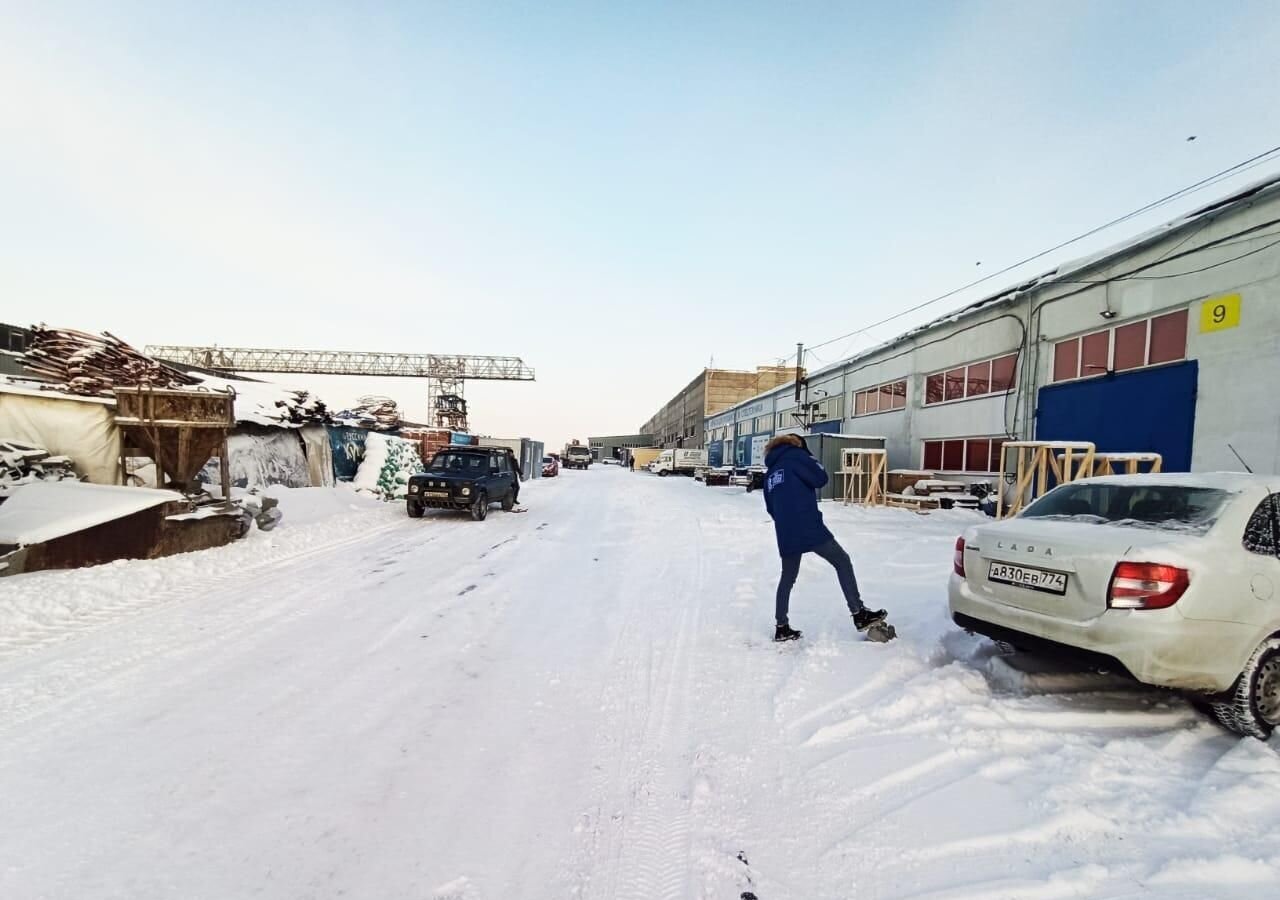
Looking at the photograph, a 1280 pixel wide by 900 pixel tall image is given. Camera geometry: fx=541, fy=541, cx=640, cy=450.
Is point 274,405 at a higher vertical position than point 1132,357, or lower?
lower

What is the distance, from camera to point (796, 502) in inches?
186

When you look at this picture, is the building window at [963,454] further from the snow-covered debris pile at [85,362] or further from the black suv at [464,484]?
the snow-covered debris pile at [85,362]

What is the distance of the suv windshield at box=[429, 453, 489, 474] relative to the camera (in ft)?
45.5

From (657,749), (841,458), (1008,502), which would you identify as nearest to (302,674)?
(657,749)

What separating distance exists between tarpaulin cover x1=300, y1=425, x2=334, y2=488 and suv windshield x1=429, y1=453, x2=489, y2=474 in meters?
4.40

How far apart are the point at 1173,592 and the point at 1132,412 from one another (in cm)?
1216

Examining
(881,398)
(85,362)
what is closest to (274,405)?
(85,362)

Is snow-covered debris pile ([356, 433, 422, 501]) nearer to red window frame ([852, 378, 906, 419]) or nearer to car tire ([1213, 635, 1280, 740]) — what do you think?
car tire ([1213, 635, 1280, 740])

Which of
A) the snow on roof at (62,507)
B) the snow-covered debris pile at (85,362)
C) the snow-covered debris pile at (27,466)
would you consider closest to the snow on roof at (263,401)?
the snow-covered debris pile at (85,362)

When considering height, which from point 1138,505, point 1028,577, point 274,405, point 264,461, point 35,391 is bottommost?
point 264,461

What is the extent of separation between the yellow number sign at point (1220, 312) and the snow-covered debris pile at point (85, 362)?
1945 cm

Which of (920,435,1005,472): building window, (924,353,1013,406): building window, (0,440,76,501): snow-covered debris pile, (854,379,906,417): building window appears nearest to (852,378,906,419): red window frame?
(854,379,906,417): building window

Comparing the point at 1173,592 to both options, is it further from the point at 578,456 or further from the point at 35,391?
the point at 578,456

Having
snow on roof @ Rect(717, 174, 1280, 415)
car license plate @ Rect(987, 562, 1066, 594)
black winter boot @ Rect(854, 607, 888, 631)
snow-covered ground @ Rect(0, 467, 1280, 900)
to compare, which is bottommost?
snow-covered ground @ Rect(0, 467, 1280, 900)
